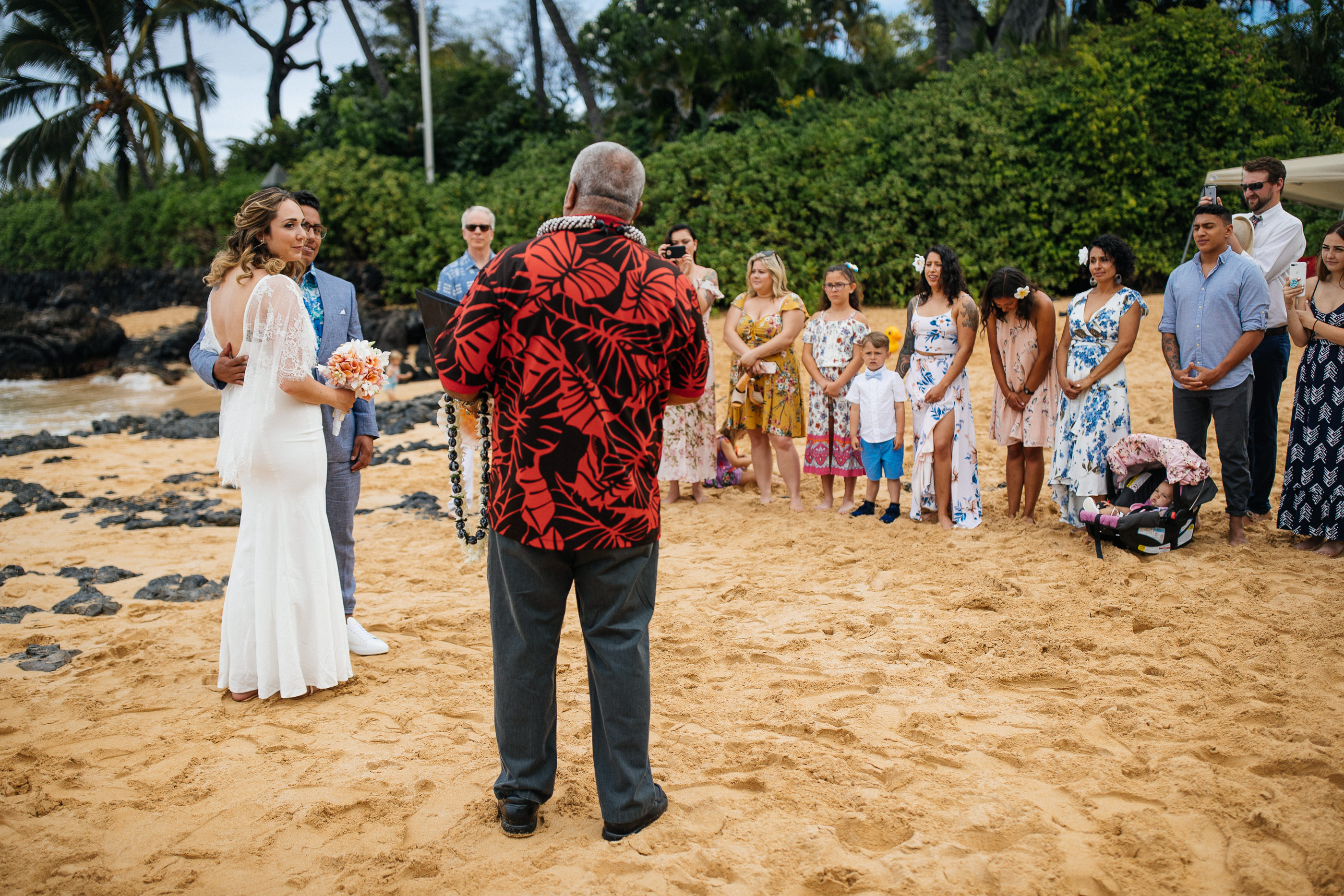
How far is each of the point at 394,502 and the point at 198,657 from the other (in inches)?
138

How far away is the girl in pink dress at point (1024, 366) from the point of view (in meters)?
6.00

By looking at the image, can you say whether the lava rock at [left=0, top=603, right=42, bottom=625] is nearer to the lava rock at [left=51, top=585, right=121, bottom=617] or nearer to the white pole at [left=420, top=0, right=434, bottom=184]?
the lava rock at [left=51, top=585, right=121, bottom=617]

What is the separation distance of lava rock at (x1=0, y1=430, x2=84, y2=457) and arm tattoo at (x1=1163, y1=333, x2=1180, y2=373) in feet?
38.4

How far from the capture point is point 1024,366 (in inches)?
241

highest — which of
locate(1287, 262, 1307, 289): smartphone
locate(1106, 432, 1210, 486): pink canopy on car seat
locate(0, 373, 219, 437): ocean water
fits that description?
locate(1287, 262, 1307, 289): smartphone

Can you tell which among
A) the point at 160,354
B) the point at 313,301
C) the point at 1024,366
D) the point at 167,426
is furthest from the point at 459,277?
the point at 160,354

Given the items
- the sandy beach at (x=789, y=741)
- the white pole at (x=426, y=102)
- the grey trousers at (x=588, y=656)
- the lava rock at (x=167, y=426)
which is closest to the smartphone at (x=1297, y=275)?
the sandy beach at (x=789, y=741)

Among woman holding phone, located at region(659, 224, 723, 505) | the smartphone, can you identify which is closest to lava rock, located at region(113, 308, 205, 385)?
woman holding phone, located at region(659, 224, 723, 505)

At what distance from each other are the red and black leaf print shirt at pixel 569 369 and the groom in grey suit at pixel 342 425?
5.36 ft

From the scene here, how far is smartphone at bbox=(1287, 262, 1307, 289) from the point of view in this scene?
517 cm

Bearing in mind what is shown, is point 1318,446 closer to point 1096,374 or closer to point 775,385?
point 1096,374

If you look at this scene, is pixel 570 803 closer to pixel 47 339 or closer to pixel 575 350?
pixel 575 350

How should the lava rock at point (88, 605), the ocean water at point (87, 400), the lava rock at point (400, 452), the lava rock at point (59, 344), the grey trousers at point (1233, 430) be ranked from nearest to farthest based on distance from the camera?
the lava rock at point (88, 605) → the grey trousers at point (1233, 430) → the lava rock at point (400, 452) → the ocean water at point (87, 400) → the lava rock at point (59, 344)

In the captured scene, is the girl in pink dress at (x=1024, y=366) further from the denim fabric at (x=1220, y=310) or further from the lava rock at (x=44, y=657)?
the lava rock at (x=44, y=657)
